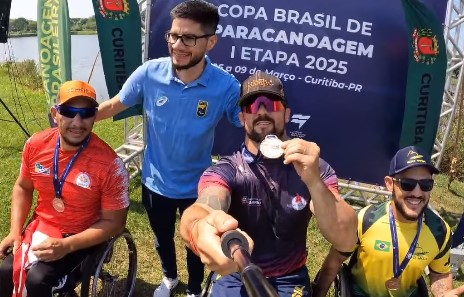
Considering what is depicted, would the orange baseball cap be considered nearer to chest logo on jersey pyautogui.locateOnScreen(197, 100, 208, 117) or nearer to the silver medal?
chest logo on jersey pyautogui.locateOnScreen(197, 100, 208, 117)

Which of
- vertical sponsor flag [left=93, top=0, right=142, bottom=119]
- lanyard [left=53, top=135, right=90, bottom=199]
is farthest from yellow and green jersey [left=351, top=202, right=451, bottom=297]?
vertical sponsor flag [left=93, top=0, right=142, bottom=119]

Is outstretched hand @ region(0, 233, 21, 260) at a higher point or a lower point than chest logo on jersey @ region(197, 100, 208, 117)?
lower

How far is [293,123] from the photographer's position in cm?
466

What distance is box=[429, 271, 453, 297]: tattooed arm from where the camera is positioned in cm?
250

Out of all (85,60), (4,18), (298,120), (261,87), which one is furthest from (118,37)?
(85,60)

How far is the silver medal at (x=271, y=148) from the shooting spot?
70.4 inches

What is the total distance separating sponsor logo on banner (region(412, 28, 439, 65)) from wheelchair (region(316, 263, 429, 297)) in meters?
2.28

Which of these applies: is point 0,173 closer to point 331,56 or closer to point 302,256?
point 331,56

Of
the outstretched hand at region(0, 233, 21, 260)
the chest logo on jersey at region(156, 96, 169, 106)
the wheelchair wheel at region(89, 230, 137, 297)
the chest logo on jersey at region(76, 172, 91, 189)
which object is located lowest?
the wheelchair wheel at region(89, 230, 137, 297)

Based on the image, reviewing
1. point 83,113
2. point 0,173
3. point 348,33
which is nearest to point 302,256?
point 83,113

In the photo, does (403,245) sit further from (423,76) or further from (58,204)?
(423,76)

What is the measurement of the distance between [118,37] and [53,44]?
0.59 metres

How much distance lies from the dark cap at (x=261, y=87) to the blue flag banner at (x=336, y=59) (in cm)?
248

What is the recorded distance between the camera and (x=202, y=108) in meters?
2.76
